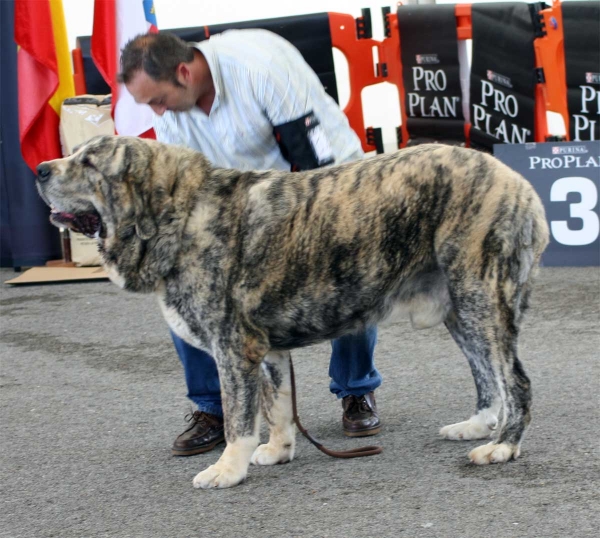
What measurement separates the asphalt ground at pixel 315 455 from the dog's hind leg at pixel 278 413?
0.06 metres

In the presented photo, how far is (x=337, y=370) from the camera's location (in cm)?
468

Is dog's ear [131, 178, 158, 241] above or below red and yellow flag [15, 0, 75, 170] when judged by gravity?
below

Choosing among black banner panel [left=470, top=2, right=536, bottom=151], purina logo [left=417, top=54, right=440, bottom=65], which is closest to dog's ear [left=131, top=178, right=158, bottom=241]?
black banner panel [left=470, top=2, right=536, bottom=151]

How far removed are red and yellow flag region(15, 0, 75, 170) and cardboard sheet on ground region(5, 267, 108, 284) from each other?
1025 mm

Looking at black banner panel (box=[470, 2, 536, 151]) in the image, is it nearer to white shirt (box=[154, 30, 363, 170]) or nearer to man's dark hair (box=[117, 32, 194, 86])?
white shirt (box=[154, 30, 363, 170])

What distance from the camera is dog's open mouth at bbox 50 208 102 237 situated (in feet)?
12.7

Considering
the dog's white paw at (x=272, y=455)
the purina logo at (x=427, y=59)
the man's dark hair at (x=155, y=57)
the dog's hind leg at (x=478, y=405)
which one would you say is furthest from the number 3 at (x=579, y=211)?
the man's dark hair at (x=155, y=57)

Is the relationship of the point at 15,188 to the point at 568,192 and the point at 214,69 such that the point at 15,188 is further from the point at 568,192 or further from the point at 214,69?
the point at 214,69

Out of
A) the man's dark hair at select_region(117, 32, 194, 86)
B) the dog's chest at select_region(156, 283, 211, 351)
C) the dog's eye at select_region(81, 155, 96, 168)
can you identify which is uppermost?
the man's dark hair at select_region(117, 32, 194, 86)

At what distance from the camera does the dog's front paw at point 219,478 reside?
3.93 meters

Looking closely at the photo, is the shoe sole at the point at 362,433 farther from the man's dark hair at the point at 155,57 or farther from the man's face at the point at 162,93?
the man's dark hair at the point at 155,57

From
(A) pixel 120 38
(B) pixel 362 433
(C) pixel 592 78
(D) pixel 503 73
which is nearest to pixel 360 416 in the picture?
(B) pixel 362 433

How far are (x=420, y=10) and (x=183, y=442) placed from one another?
22.1ft

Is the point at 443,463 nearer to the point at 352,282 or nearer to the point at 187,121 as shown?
the point at 352,282
